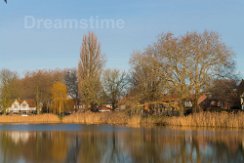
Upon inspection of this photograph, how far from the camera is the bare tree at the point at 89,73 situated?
2104 inches

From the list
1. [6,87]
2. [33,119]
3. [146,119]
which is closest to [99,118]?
[146,119]

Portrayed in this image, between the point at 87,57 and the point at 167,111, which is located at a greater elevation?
the point at 87,57

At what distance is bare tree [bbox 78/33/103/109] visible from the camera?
53.4m

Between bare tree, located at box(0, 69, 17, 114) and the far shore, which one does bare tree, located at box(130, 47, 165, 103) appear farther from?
bare tree, located at box(0, 69, 17, 114)

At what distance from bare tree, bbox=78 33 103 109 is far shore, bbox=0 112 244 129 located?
801cm

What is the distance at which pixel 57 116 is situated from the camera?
1853 inches

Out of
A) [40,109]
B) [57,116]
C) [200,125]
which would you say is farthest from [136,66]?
[40,109]

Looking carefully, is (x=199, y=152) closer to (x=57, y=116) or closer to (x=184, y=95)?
(x=184, y=95)

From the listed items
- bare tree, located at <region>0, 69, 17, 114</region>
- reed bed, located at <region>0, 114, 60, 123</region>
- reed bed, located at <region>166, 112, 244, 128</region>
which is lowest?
reed bed, located at <region>0, 114, 60, 123</region>

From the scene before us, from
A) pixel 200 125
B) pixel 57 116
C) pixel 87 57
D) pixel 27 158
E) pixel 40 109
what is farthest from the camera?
pixel 40 109

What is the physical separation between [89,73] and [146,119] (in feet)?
63.4

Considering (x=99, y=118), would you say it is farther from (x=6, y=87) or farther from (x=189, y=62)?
(x=6, y=87)

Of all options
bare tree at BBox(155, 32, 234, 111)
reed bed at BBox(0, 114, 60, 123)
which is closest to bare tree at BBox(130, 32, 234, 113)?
bare tree at BBox(155, 32, 234, 111)

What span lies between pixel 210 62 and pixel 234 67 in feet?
8.14
